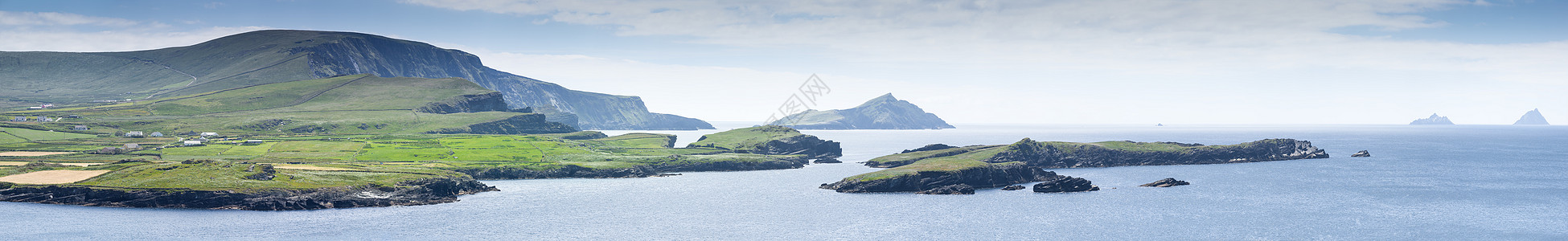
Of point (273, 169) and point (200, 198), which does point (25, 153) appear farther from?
point (200, 198)

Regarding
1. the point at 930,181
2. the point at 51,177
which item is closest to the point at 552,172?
the point at 930,181

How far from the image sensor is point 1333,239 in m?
94.1

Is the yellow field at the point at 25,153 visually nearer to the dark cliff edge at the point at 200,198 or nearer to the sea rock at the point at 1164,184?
the dark cliff edge at the point at 200,198

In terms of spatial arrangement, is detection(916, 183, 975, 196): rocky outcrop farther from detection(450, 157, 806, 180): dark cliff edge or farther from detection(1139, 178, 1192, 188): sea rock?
detection(450, 157, 806, 180): dark cliff edge

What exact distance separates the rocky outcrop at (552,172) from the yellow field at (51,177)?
49.6 m

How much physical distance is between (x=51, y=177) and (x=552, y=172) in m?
68.8

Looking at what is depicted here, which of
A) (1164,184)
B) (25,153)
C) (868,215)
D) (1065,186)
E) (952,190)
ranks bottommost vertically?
(868,215)

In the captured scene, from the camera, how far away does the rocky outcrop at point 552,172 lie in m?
159

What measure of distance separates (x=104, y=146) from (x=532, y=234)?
4989 inches

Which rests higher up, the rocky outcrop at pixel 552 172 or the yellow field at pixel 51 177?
the yellow field at pixel 51 177

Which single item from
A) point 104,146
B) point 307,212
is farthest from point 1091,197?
point 104,146

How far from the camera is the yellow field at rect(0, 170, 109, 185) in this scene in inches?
4579

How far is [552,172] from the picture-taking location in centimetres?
16562

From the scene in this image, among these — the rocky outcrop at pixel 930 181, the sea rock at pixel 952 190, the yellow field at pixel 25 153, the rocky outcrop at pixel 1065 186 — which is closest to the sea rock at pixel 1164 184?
the rocky outcrop at pixel 1065 186
